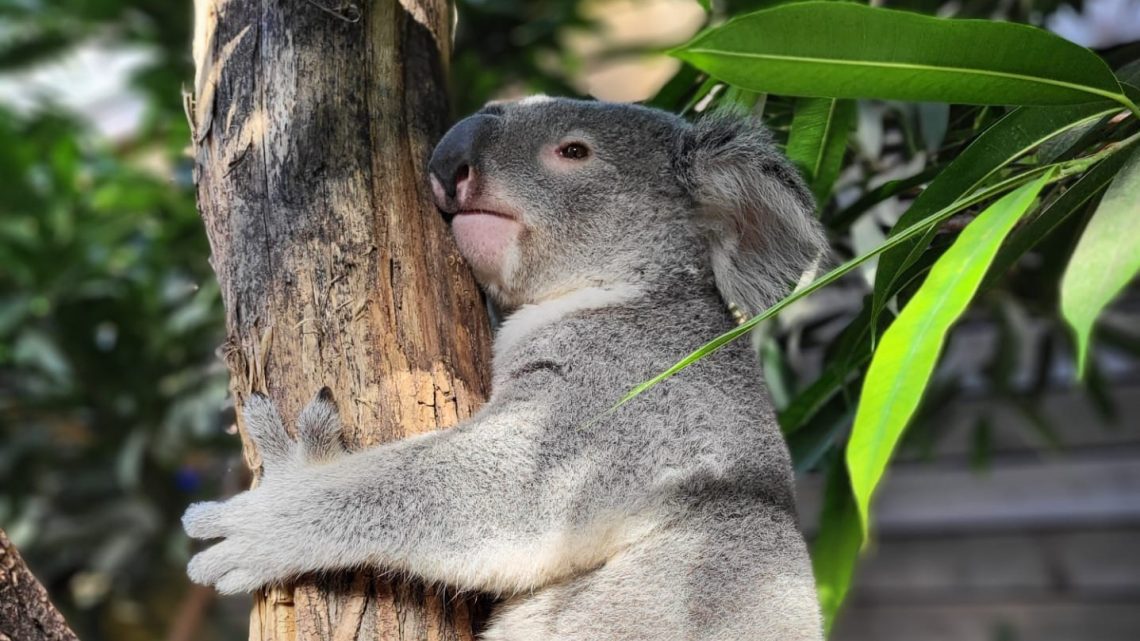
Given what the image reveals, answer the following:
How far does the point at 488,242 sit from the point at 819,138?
662mm

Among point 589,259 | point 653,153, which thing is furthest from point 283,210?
point 653,153

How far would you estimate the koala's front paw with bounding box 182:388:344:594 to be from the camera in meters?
1.53

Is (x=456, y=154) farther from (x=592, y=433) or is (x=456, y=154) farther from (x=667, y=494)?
(x=667, y=494)

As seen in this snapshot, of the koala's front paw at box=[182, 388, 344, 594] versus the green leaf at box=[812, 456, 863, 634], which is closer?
the koala's front paw at box=[182, 388, 344, 594]

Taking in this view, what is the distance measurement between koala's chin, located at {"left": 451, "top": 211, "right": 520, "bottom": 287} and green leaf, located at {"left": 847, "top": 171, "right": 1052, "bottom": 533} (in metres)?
0.94

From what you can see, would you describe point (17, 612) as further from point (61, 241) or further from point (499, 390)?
point (61, 241)

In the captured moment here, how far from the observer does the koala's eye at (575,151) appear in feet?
6.61

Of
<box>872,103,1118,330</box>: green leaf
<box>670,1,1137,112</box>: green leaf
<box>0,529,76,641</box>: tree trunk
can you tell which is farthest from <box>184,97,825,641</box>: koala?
<box>670,1,1137,112</box>: green leaf

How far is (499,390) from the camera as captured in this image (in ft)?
Answer: 5.70

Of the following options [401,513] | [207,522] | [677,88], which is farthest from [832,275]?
[677,88]

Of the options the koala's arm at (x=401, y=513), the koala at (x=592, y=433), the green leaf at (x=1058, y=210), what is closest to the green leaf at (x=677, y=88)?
the koala at (x=592, y=433)

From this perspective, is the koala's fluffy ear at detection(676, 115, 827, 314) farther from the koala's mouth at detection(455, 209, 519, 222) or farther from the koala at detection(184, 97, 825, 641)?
the koala's mouth at detection(455, 209, 519, 222)

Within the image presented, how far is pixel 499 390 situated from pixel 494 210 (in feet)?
1.20

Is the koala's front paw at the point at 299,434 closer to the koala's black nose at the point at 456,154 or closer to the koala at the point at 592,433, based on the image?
the koala at the point at 592,433
